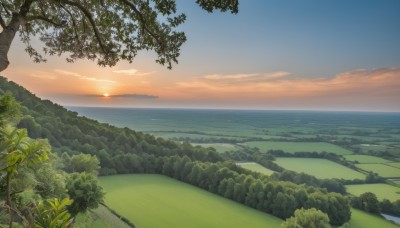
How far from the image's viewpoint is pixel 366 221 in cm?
7206

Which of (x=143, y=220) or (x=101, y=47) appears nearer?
(x=101, y=47)

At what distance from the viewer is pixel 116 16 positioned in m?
10.2

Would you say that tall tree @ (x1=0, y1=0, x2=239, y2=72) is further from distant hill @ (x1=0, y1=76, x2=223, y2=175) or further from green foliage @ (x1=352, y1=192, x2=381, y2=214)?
green foliage @ (x1=352, y1=192, x2=381, y2=214)

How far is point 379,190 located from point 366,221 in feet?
101

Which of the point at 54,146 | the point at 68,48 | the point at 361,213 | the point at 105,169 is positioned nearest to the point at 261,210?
the point at 361,213

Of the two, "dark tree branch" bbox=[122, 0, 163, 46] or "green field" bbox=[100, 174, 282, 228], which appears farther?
"green field" bbox=[100, 174, 282, 228]

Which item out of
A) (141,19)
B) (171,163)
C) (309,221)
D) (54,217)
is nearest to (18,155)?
(54,217)

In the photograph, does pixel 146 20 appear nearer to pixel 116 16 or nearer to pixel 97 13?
pixel 116 16

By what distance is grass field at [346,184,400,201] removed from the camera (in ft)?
303

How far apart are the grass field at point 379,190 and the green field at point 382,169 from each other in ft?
56.9

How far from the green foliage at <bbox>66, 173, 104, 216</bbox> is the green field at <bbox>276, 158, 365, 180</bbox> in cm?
9500

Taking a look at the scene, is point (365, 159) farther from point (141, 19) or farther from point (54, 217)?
point (54, 217)

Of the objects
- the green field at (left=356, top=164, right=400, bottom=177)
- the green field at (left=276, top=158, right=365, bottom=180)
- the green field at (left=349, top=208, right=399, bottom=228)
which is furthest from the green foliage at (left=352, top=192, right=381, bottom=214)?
the green field at (left=356, top=164, right=400, bottom=177)

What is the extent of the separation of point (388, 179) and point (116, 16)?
12698 cm
